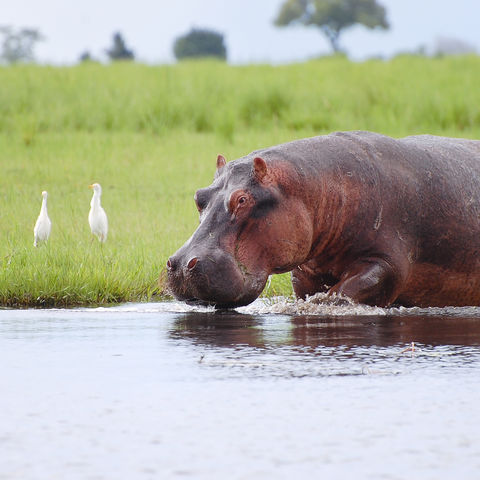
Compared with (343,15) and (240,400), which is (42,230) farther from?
(343,15)

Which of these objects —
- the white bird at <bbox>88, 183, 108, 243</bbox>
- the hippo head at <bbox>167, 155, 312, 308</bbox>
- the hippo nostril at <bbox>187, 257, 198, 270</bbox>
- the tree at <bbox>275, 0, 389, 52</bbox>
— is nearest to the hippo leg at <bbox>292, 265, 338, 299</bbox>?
the hippo head at <bbox>167, 155, 312, 308</bbox>

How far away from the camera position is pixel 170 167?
13.7 meters

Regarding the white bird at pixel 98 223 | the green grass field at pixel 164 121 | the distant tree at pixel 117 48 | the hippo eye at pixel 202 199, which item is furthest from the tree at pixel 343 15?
the hippo eye at pixel 202 199

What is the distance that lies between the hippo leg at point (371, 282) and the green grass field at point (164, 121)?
8.25 feet

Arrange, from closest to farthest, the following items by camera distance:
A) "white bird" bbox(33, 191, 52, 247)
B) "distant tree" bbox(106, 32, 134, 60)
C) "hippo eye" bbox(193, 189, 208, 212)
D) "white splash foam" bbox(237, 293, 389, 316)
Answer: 1. "hippo eye" bbox(193, 189, 208, 212)
2. "white splash foam" bbox(237, 293, 389, 316)
3. "white bird" bbox(33, 191, 52, 247)
4. "distant tree" bbox(106, 32, 134, 60)

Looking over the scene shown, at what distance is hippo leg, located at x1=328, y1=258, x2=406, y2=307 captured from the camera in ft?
19.0

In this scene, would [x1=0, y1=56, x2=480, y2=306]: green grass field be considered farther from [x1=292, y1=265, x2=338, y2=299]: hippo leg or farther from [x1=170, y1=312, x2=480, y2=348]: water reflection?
[x1=170, y1=312, x2=480, y2=348]: water reflection

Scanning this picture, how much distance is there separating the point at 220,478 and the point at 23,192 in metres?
10.1

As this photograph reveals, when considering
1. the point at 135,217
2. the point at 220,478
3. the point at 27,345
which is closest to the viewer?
the point at 220,478

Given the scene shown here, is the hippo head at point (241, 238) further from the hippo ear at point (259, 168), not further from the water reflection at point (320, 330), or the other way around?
the water reflection at point (320, 330)

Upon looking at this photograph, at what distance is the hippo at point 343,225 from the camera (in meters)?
5.39

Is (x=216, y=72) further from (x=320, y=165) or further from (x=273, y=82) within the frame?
(x=320, y=165)

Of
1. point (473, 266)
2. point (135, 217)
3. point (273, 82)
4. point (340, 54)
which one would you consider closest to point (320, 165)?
point (473, 266)

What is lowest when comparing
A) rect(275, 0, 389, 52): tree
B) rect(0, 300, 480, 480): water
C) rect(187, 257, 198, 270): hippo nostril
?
rect(0, 300, 480, 480): water
